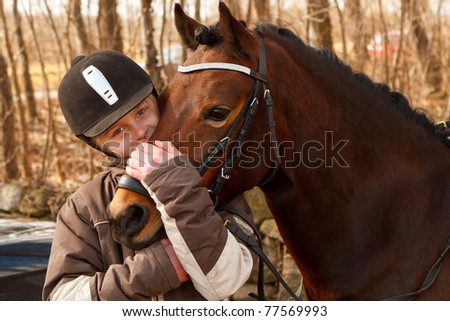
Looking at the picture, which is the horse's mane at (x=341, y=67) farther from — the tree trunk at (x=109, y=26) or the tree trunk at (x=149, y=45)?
the tree trunk at (x=109, y=26)

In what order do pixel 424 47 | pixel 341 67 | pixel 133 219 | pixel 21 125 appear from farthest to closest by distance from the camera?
pixel 21 125 < pixel 424 47 < pixel 341 67 < pixel 133 219

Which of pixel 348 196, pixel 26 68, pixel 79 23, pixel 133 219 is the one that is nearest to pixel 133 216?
pixel 133 219

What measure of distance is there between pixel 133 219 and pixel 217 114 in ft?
1.70

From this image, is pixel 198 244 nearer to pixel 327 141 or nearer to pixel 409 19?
pixel 327 141

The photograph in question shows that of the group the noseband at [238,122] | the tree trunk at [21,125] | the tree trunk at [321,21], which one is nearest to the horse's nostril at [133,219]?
the noseband at [238,122]

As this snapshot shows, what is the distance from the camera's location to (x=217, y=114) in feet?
7.27

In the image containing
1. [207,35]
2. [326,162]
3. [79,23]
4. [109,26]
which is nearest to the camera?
[207,35]

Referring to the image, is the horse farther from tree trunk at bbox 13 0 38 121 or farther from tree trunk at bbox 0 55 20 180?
tree trunk at bbox 13 0 38 121

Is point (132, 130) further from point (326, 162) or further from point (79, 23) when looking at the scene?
point (79, 23)

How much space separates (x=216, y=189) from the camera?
2.24 meters

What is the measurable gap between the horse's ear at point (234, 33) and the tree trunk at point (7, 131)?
681 centimetres

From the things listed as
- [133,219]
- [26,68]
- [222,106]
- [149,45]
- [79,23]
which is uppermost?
[222,106]

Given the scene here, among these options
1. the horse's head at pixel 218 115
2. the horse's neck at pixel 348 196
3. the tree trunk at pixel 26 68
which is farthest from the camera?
the tree trunk at pixel 26 68

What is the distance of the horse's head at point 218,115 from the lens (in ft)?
7.11
